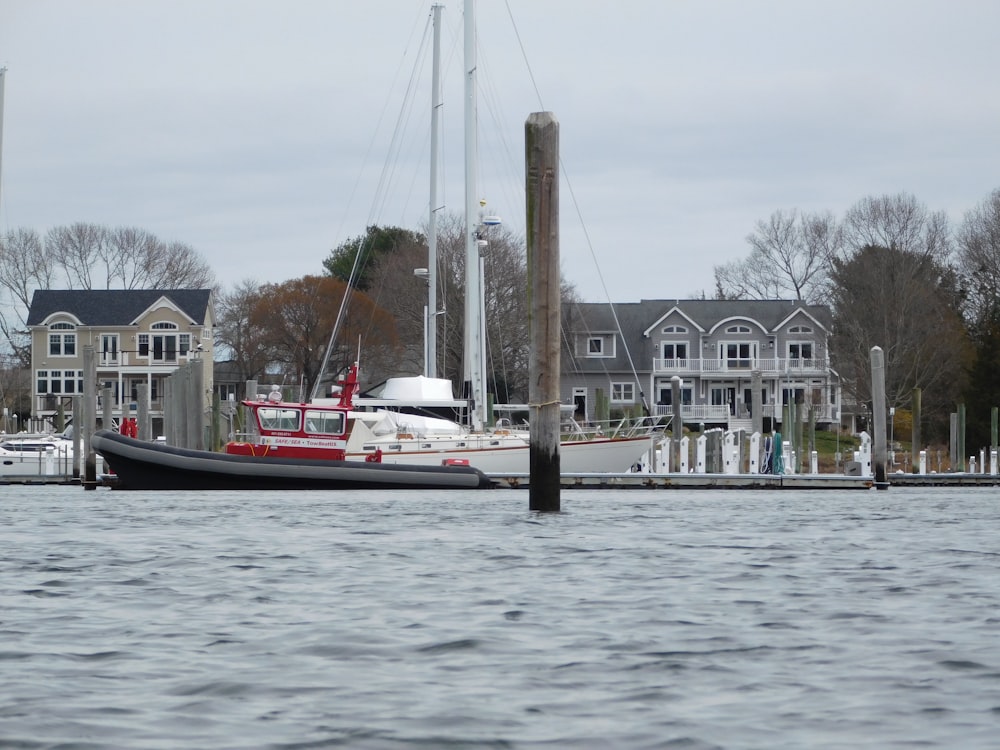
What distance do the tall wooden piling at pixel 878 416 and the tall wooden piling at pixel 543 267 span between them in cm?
1214

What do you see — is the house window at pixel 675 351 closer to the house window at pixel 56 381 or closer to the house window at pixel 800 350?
the house window at pixel 800 350

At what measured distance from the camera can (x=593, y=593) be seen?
1091 centimetres

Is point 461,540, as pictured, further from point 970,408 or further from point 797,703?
point 970,408

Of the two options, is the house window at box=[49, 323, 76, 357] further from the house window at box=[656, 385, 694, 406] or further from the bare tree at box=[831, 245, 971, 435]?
the bare tree at box=[831, 245, 971, 435]

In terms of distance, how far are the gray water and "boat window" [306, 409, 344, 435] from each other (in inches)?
540

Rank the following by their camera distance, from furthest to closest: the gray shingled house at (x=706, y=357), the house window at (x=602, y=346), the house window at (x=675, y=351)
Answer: the house window at (x=675, y=351)
the house window at (x=602, y=346)
the gray shingled house at (x=706, y=357)

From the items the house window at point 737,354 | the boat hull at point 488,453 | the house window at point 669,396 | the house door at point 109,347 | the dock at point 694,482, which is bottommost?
the dock at point 694,482

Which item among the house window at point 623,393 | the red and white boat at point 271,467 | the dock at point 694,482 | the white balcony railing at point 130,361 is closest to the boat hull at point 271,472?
the red and white boat at point 271,467

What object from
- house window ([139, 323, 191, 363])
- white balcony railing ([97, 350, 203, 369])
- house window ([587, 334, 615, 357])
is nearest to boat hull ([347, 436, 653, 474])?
house window ([587, 334, 615, 357])

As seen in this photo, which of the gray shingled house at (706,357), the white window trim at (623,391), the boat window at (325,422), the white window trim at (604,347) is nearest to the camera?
the boat window at (325,422)

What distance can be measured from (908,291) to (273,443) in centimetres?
4403

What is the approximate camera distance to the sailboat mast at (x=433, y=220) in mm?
38656

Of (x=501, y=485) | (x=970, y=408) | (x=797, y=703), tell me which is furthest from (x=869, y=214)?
(x=797, y=703)

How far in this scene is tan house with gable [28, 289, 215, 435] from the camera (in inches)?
3295
